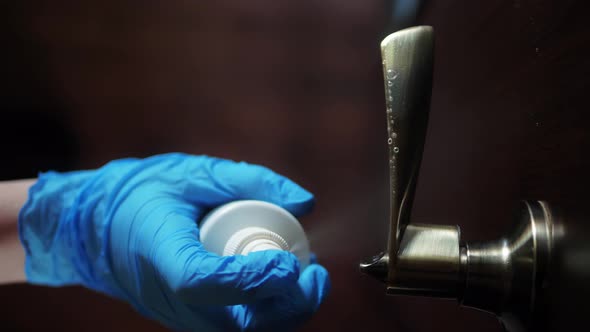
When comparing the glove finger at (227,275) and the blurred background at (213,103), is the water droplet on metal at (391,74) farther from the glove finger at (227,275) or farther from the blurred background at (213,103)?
the blurred background at (213,103)

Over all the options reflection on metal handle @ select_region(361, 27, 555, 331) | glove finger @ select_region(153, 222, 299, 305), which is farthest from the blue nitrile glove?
reflection on metal handle @ select_region(361, 27, 555, 331)

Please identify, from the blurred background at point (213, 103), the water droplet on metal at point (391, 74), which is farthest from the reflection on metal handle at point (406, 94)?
the blurred background at point (213, 103)

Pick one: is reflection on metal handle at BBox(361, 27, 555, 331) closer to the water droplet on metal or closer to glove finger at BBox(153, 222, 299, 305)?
the water droplet on metal

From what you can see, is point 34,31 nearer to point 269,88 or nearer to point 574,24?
point 269,88

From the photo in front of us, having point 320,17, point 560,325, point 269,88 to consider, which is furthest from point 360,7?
point 560,325

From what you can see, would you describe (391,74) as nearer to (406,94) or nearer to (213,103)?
(406,94)

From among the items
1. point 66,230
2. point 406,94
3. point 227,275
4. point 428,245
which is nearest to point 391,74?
point 406,94

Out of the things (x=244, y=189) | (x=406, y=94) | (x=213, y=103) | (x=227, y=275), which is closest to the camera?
(x=406, y=94)
